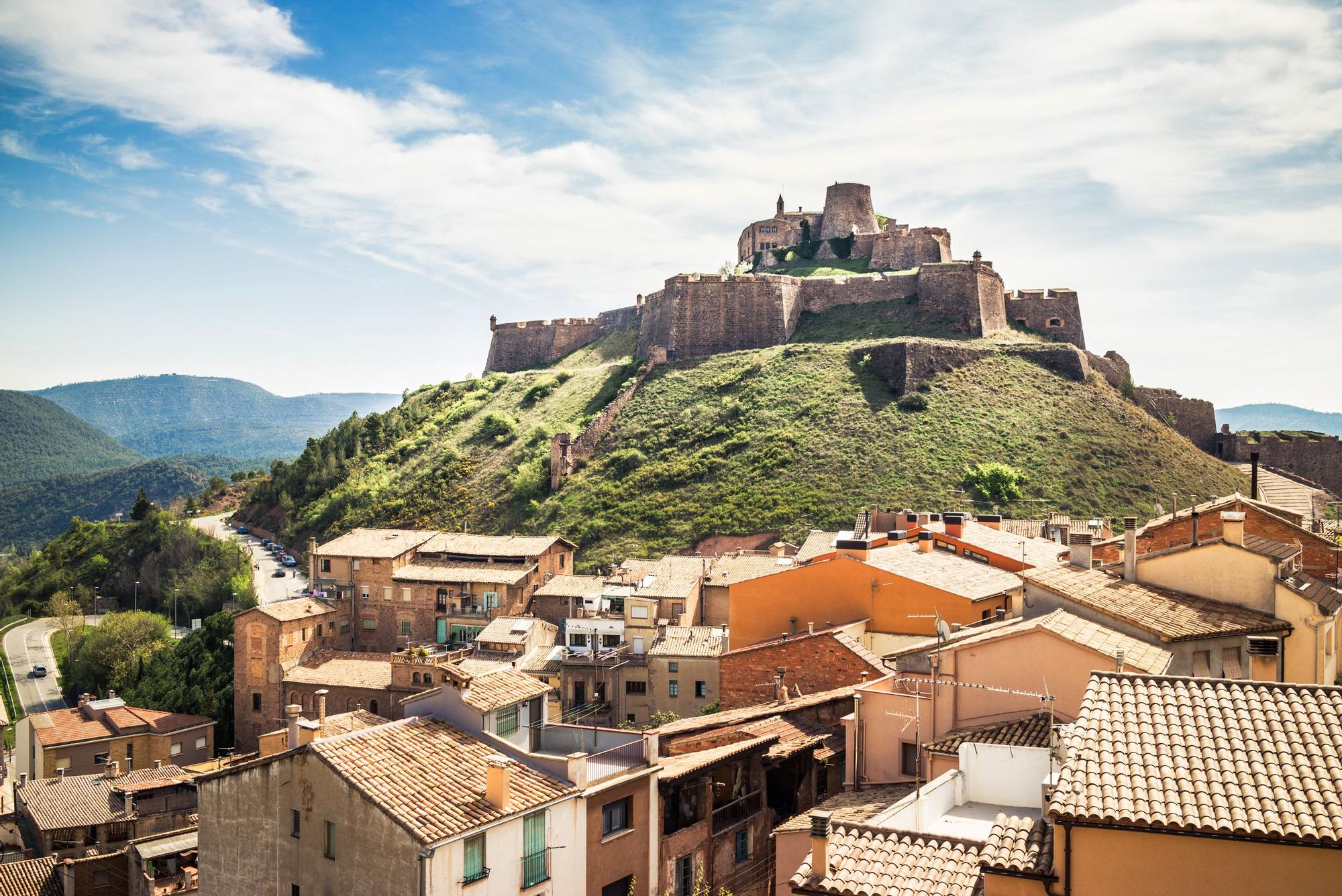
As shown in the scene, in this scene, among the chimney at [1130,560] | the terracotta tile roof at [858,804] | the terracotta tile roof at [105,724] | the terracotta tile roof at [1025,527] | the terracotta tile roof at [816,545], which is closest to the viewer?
the terracotta tile roof at [858,804]

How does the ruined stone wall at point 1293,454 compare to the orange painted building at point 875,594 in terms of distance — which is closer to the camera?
the orange painted building at point 875,594

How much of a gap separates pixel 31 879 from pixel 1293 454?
2408 inches

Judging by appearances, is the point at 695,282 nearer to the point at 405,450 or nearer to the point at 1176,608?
the point at 405,450

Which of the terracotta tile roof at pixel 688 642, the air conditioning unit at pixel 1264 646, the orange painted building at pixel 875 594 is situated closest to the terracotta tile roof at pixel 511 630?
the terracotta tile roof at pixel 688 642

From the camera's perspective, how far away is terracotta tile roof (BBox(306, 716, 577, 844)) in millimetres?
12672

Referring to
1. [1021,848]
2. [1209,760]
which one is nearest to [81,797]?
[1021,848]

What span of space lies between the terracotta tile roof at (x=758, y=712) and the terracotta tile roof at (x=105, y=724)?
24705 mm

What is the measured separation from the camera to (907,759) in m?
14.5

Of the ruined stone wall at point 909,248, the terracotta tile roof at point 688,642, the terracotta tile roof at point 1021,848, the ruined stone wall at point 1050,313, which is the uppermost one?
the ruined stone wall at point 909,248

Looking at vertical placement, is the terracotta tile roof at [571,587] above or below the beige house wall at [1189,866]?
below

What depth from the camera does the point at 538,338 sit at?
8256cm

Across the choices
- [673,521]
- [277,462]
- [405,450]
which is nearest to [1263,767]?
[673,521]

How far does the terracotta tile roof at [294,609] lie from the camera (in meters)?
38.8

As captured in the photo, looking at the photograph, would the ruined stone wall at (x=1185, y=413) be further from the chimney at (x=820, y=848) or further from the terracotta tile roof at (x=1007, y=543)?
the chimney at (x=820, y=848)
